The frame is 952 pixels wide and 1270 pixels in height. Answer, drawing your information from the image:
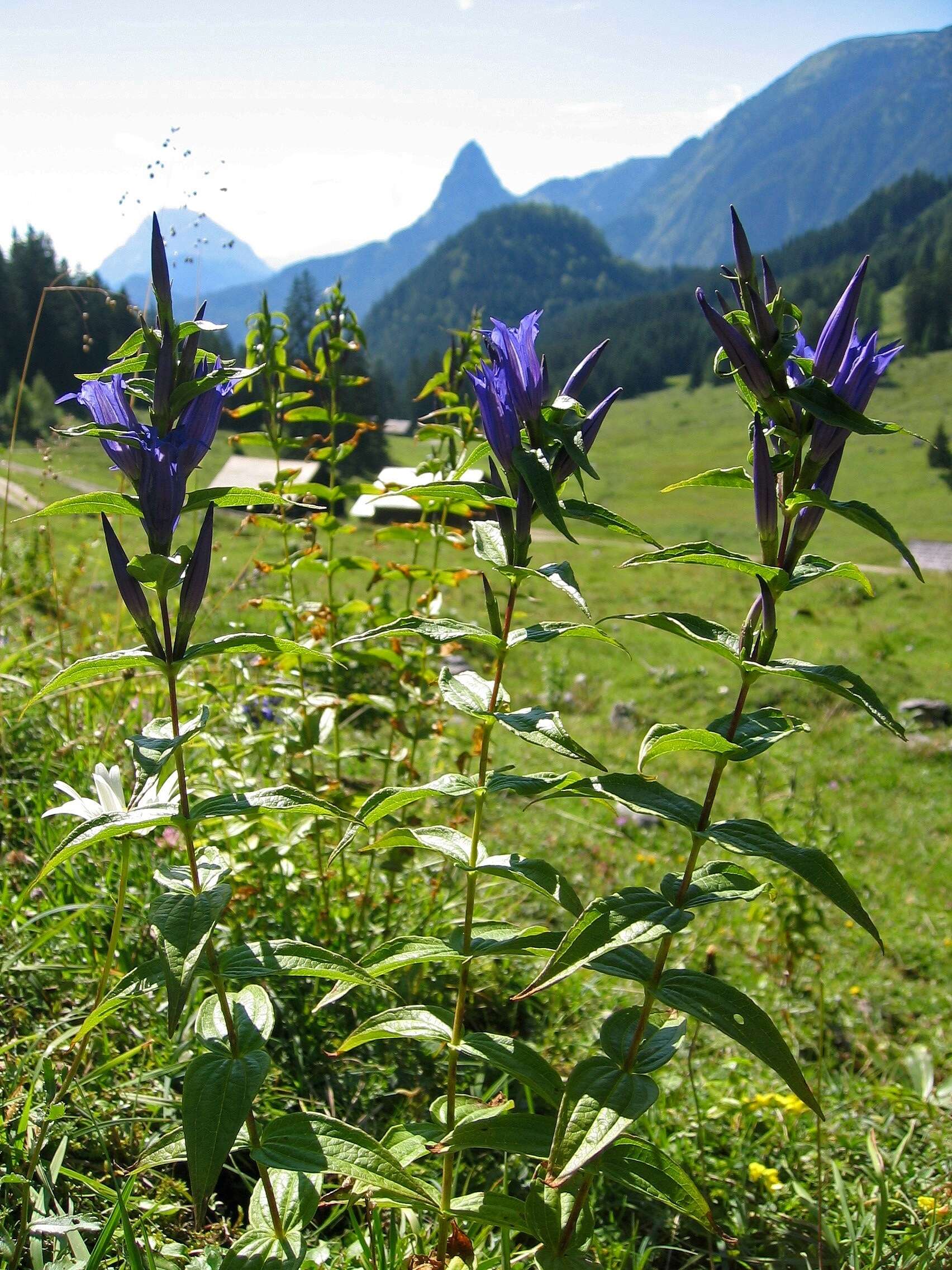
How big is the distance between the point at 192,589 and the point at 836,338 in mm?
1282

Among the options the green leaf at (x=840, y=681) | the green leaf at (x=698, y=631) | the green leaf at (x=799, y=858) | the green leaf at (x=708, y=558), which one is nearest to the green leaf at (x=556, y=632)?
the green leaf at (x=698, y=631)

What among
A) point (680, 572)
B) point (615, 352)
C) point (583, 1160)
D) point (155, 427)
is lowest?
point (680, 572)

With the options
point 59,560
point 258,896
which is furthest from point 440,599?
point 59,560

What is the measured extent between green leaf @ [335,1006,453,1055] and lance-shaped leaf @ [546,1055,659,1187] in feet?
1.12

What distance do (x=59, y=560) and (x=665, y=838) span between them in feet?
29.9

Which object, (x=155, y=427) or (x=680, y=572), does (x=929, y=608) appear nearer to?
(x=680, y=572)

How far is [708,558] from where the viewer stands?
1.62 metres

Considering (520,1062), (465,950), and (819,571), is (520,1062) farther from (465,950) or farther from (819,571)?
(819,571)

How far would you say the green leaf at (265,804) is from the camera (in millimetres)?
1564

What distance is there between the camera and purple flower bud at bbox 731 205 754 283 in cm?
156

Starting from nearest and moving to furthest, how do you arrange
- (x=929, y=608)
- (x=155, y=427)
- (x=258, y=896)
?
(x=155, y=427)
(x=258, y=896)
(x=929, y=608)

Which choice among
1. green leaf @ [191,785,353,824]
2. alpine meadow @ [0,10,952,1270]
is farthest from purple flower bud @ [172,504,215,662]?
green leaf @ [191,785,353,824]

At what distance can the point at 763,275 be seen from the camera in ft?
5.48

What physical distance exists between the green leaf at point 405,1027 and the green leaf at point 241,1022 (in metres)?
0.16
